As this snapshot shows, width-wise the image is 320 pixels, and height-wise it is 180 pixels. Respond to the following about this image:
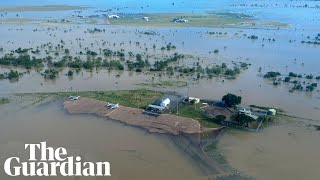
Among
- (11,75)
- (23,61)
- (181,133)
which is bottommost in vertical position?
(181,133)

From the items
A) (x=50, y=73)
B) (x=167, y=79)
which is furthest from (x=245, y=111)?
(x=50, y=73)

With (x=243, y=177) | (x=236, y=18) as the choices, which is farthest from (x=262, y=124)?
(x=236, y=18)

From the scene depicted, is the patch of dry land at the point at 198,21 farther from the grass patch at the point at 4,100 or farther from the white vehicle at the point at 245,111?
the white vehicle at the point at 245,111

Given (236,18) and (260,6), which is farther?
(260,6)

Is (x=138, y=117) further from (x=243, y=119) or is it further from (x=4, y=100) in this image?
(x=4, y=100)

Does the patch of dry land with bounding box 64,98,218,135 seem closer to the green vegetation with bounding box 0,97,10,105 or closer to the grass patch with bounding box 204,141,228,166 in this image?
the grass patch with bounding box 204,141,228,166

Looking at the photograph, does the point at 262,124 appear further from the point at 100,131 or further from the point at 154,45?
the point at 154,45

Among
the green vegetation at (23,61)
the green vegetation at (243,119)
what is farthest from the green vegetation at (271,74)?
the green vegetation at (23,61)
